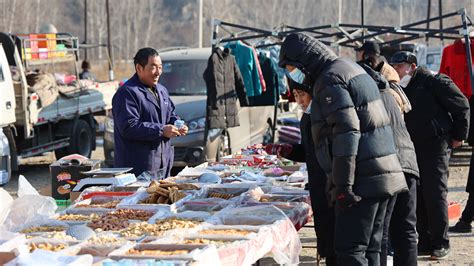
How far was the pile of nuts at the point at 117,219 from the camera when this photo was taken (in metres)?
6.25

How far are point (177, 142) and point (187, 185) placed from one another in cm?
738

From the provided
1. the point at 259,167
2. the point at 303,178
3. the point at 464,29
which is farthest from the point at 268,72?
the point at 303,178

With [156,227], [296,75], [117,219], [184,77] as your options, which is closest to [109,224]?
[117,219]

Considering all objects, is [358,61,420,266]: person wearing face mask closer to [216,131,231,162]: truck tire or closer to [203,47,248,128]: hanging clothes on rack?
[203,47,248,128]: hanging clothes on rack

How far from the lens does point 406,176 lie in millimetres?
6895

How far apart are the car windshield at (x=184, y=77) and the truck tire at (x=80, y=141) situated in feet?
8.68

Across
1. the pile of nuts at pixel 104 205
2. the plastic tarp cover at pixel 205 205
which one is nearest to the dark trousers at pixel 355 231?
the plastic tarp cover at pixel 205 205

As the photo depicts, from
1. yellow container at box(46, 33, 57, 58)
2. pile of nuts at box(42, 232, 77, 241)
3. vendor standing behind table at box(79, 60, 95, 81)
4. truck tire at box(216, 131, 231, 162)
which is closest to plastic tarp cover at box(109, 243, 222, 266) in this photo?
pile of nuts at box(42, 232, 77, 241)

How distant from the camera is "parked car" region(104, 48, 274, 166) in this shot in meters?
15.0

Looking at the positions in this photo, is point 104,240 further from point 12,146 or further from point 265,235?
point 12,146

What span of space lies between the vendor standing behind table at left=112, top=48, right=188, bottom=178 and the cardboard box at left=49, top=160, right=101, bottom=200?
55 cm

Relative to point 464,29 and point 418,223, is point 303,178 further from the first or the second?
point 464,29

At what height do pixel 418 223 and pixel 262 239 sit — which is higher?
pixel 262 239

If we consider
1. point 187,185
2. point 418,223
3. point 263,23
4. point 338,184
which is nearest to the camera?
point 338,184
